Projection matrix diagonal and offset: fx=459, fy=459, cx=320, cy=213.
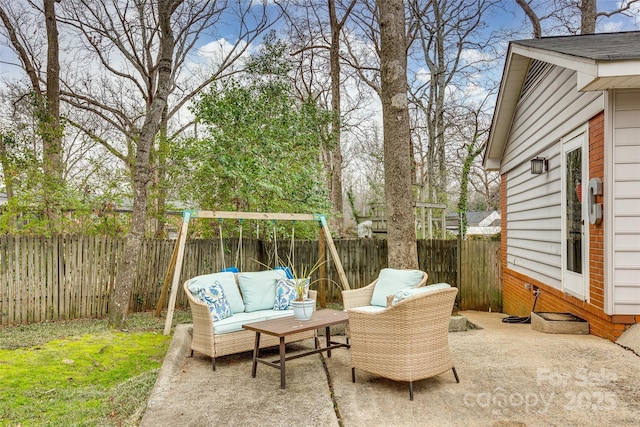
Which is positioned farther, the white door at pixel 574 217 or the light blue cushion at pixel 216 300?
the white door at pixel 574 217

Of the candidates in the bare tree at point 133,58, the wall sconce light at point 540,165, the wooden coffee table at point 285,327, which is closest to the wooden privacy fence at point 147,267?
the bare tree at point 133,58

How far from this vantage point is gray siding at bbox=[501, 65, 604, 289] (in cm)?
533

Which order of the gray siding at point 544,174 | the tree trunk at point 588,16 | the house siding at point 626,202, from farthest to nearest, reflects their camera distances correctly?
the tree trunk at point 588,16, the gray siding at point 544,174, the house siding at point 626,202

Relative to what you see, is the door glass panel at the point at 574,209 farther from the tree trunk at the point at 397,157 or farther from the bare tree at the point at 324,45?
the bare tree at the point at 324,45

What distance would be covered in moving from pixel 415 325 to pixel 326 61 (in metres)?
14.1

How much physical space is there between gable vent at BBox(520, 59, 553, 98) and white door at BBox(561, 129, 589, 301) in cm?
130

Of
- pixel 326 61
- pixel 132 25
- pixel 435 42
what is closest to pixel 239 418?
pixel 132 25

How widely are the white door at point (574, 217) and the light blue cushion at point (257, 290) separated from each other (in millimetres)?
3359

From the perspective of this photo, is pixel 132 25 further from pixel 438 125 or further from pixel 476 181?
pixel 476 181

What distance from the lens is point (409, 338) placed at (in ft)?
10.8

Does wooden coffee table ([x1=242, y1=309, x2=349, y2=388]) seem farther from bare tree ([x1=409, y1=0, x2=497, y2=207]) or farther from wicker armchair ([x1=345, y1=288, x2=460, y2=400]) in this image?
bare tree ([x1=409, y1=0, x2=497, y2=207])

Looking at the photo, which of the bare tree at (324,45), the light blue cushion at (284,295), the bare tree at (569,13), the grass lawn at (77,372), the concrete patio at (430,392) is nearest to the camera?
the concrete patio at (430,392)

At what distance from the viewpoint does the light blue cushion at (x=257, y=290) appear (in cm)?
505

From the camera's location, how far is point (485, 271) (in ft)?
29.5
